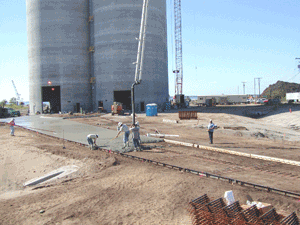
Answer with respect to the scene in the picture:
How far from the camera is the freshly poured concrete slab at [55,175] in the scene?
1010 centimetres

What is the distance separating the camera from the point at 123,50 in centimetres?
4884

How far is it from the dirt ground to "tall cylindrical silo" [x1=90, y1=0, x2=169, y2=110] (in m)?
35.6

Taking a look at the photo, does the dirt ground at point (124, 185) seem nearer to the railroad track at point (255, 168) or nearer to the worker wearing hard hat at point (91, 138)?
the railroad track at point (255, 168)

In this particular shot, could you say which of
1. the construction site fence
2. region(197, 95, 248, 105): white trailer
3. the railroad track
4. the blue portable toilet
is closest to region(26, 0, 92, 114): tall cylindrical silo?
the blue portable toilet

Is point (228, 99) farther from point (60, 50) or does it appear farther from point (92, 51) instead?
point (60, 50)

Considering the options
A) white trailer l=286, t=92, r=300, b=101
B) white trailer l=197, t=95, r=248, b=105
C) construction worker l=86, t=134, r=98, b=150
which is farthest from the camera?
white trailer l=197, t=95, r=248, b=105

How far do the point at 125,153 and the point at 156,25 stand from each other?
43.2 m

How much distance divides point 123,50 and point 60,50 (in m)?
Result: 14.2

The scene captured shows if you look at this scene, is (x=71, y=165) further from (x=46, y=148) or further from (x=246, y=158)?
(x=246, y=158)

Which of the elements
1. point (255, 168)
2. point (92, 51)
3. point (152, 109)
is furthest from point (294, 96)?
point (255, 168)

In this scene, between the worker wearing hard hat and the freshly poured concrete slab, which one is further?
the worker wearing hard hat

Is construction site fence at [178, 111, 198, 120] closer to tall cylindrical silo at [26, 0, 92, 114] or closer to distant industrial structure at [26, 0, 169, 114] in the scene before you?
distant industrial structure at [26, 0, 169, 114]

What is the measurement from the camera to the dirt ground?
677 centimetres

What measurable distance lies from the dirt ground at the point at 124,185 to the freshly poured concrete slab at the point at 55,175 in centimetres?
35
